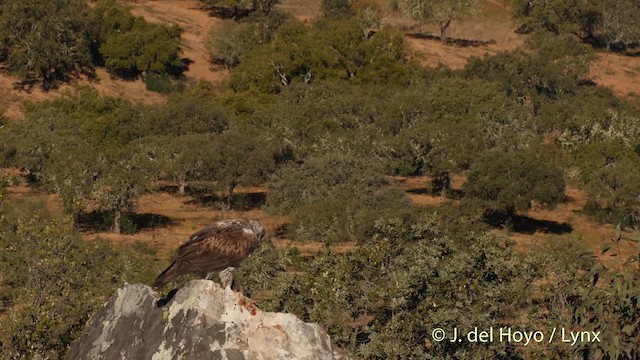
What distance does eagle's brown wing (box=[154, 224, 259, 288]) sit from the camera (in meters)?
12.6

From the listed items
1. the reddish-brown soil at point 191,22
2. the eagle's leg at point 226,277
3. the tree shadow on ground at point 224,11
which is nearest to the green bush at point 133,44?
the reddish-brown soil at point 191,22

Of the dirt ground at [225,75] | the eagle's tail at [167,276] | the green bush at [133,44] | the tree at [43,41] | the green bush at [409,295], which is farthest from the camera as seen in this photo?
the green bush at [133,44]

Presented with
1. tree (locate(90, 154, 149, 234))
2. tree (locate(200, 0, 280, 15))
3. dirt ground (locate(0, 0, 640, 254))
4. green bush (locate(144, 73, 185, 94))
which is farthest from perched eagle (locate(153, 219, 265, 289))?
tree (locate(200, 0, 280, 15))

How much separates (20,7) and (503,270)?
221 feet

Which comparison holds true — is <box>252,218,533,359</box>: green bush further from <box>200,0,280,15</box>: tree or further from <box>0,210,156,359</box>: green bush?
<box>200,0,280,15</box>: tree

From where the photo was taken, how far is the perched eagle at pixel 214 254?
1256 centimetres

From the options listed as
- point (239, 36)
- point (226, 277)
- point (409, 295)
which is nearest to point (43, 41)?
point (239, 36)

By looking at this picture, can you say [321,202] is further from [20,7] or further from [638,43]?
[638,43]

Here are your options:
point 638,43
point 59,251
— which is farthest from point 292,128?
point 638,43

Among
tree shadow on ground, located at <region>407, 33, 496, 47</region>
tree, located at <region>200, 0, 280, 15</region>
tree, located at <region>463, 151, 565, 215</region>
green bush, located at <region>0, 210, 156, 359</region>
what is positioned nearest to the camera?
green bush, located at <region>0, 210, 156, 359</region>

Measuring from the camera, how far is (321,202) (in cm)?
5078

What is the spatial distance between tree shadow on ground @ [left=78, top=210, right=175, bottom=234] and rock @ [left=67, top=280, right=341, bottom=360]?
135 feet

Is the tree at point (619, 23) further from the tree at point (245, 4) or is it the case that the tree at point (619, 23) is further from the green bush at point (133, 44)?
the green bush at point (133, 44)

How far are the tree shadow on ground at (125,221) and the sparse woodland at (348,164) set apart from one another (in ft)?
0.72
